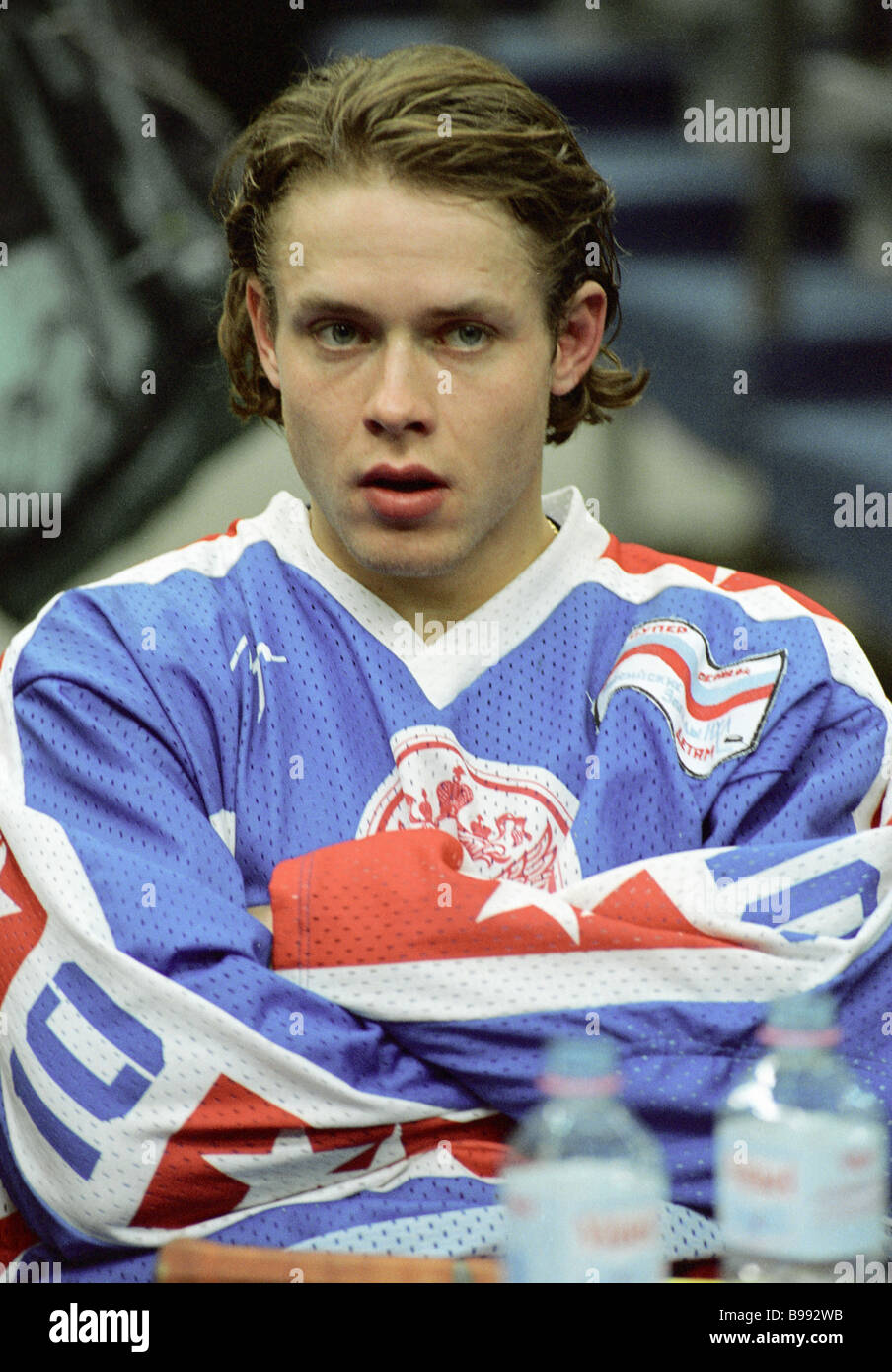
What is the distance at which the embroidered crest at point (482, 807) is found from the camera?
1.67 metres

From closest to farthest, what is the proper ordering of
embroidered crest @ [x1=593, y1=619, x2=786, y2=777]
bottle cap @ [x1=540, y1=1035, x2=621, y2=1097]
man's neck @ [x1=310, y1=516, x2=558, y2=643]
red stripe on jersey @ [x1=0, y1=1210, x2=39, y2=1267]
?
bottle cap @ [x1=540, y1=1035, x2=621, y2=1097], red stripe on jersey @ [x1=0, y1=1210, x2=39, y2=1267], embroidered crest @ [x1=593, y1=619, x2=786, y2=777], man's neck @ [x1=310, y1=516, x2=558, y2=643]

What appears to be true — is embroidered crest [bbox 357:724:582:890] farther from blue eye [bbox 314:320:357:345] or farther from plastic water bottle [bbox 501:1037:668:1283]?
plastic water bottle [bbox 501:1037:668:1283]

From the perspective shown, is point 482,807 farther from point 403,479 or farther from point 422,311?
point 422,311

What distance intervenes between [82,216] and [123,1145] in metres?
1.88

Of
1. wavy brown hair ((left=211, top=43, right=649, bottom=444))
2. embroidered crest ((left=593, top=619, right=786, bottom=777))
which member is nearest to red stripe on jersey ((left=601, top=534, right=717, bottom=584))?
embroidered crest ((left=593, top=619, right=786, bottom=777))

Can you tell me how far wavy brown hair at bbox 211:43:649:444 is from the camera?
1.68 meters

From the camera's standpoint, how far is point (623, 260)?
2.84 meters

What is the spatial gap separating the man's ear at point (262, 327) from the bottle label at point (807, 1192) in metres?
1.13

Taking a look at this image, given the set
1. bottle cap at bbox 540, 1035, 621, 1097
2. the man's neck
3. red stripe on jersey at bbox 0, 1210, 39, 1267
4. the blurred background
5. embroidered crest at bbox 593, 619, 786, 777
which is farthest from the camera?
the blurred background

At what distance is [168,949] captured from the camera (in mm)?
1446

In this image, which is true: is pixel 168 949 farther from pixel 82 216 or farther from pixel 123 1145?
pixel 82 216

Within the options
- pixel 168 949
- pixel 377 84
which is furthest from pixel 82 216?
pixel 168 949

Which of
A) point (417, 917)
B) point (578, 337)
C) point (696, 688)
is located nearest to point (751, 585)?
point (696, 688)

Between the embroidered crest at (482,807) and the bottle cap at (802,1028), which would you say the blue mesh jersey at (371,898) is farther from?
the bottle cap at (802,1028)
